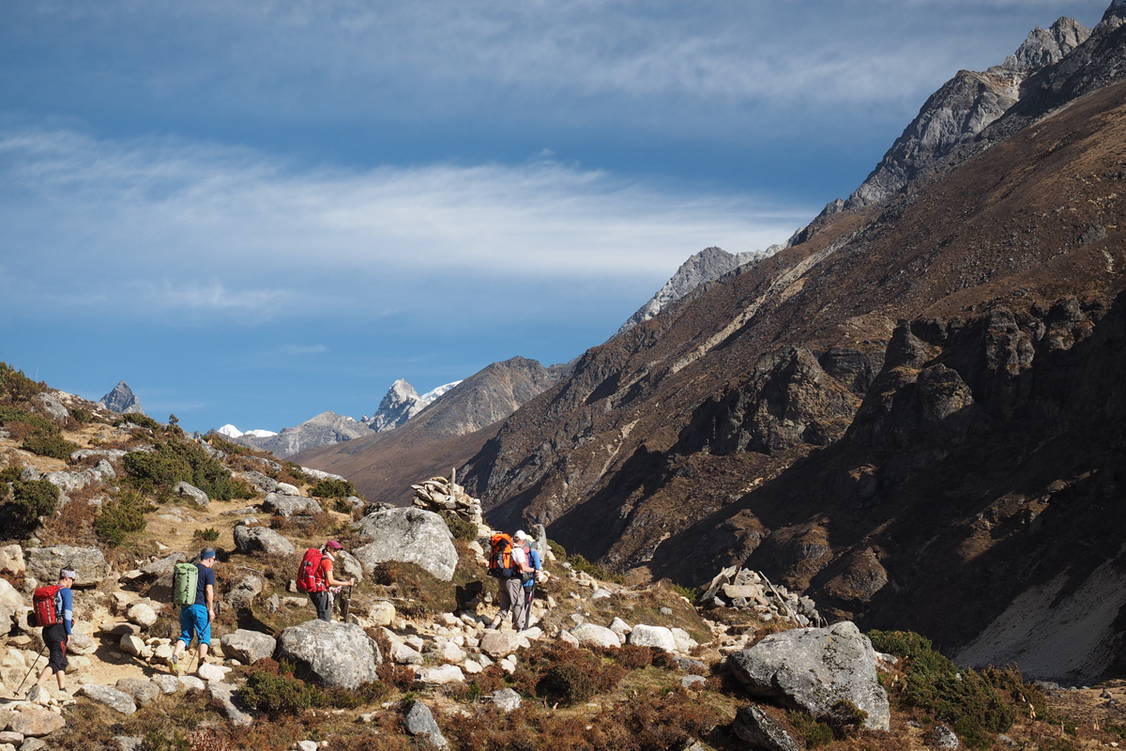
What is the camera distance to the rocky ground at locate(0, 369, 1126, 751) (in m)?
14.5

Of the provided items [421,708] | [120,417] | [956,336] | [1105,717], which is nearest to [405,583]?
[421,708]

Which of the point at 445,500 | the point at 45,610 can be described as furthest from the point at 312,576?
the point at 445,500

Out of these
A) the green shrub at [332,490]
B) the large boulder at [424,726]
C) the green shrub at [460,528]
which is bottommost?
the large boulder at [424,726]

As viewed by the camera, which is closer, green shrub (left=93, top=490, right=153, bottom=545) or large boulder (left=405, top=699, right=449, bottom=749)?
large boulder (left=405, top=699, right=449, bottom=749)

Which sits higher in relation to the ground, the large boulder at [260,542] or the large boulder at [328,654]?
the large boulder at [260,542]

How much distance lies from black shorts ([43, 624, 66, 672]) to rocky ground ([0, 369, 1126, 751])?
0.43 meters

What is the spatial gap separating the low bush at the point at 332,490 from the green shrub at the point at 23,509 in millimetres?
9239

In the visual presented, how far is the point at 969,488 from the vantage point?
86000mm

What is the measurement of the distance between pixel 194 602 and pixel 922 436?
91.7 m

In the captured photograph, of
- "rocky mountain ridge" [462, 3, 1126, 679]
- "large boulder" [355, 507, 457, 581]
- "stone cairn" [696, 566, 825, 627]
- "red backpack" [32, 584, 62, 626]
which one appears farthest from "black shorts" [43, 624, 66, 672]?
"rocky mountain ridge" [462, 3, 1126, 679]

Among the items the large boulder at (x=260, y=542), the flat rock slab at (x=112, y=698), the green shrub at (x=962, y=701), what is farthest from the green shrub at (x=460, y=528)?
the flat rock slab at (x=112, y=698)

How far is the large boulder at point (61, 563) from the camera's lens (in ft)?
57.3

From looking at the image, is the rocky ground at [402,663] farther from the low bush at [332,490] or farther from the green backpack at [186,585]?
the low bush at [332,490]

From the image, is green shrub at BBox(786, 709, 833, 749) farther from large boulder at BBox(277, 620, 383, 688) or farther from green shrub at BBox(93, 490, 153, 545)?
green shrub at BBox(93, 490, 153, 545)
